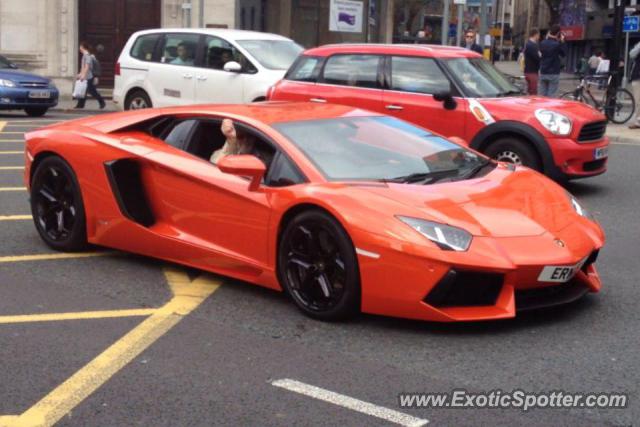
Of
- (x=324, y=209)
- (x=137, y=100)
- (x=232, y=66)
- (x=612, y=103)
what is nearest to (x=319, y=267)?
(x=324, y=209)

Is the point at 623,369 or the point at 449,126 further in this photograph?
the point at 449,126

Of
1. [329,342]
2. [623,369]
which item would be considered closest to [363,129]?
[329,342]

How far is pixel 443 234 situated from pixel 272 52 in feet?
35.8

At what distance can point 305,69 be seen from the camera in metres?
12.1

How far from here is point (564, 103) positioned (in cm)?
1067

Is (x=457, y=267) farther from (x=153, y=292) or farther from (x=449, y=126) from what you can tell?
(x=449, y=126)

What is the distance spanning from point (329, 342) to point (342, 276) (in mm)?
407

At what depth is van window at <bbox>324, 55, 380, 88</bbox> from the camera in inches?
452

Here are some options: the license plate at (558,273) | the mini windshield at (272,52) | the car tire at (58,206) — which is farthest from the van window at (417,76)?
the license plate at (558,273)

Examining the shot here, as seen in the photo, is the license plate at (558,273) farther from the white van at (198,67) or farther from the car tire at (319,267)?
the white van at (198,67)

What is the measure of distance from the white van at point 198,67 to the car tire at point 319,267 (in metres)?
9.14

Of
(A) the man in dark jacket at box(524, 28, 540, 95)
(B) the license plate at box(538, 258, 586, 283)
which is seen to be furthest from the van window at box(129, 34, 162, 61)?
(B) the license plate at box(538, 258, 586, 283)

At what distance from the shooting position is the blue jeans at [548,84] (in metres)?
18.2

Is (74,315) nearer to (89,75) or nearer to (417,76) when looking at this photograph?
(417,76)
